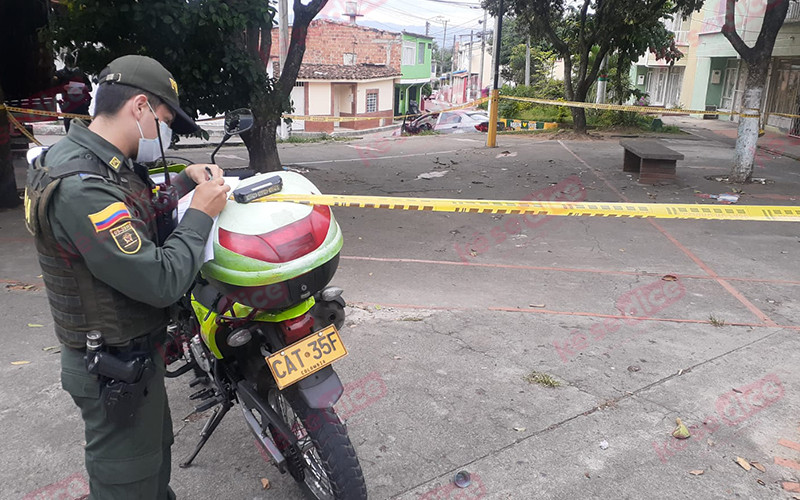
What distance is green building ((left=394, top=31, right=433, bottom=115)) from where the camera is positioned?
4722 cm

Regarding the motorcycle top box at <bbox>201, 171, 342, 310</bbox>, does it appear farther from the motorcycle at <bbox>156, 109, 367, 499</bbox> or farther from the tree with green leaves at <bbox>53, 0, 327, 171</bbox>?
the tree with green leaves at <bbox>53, 0, 327, 171</bbox>

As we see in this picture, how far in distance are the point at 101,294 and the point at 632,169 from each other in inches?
439

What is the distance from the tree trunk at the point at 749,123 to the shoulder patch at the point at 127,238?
10.5m

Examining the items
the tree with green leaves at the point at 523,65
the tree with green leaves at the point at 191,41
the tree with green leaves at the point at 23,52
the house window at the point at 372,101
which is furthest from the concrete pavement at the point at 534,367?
the house window at the point at 372,101

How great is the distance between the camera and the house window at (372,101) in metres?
39.2

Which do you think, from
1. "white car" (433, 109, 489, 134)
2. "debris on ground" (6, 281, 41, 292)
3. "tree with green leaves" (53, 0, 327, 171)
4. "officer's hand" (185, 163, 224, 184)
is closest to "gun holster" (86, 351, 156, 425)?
"officer's hand" (185, 163, 224, 184)

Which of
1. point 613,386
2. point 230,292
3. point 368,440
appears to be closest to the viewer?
point 230,292

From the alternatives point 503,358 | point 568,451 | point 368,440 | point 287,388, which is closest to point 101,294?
point 287,388

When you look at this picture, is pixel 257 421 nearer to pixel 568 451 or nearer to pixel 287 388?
pixel 287 388

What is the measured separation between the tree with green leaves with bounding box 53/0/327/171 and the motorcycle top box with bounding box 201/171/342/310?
523cm

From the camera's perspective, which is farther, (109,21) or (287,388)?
(109,21)

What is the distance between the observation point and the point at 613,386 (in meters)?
3.57

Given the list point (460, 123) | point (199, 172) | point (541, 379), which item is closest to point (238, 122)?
point (199, 172)

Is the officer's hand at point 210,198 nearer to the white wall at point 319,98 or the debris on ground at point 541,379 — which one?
the debris on ground at point 541,379
